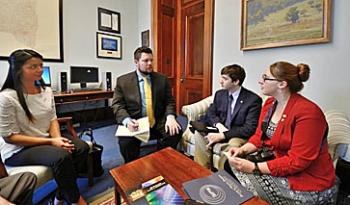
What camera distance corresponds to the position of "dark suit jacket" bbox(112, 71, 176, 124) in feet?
7.75

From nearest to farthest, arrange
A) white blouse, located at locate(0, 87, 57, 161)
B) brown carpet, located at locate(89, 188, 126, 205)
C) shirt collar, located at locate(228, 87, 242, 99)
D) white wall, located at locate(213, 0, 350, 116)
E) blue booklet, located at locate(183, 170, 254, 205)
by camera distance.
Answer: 1. blue booklet, located at locate(183, 170, 254, 205)
2. white blouse, located at locate(0, 87, 57, 161)
3. brown carpet, located at locate(89, 188, 126, 205)
4. white wall, located at locate(213, 0, 350, 116)
5. shirt collar, located at locate(228, 87, 242, 99)

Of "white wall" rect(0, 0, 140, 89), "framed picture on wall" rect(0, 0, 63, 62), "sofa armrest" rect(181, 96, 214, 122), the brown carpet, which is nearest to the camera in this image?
the brown carpet

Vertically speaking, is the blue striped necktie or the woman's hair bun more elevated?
the woman's hair bun

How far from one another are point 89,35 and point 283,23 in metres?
3.51

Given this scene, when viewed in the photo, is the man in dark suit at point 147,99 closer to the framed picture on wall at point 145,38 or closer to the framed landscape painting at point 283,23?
the framed landscape painting at point 283,23

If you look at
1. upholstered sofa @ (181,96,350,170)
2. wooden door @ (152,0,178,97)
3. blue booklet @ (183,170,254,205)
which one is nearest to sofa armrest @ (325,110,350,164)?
upholstered sofa @ (181,96,350,170)

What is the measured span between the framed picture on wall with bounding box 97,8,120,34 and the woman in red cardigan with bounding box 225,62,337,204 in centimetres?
403

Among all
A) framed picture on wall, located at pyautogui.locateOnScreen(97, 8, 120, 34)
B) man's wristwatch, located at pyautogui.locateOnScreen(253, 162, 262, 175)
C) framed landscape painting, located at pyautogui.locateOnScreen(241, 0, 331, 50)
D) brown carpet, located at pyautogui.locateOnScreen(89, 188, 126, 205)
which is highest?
framed picture on wall, located at pyautogui.locateOnScreen(97, 8, 120, 34)

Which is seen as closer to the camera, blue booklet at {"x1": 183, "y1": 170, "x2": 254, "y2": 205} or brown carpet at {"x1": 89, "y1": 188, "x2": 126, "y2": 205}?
blue booklet at {"x1": 183, "y1": 170, "x2": 254, "y2": 205}

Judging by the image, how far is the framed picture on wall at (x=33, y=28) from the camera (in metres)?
3.62

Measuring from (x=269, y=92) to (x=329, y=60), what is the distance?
1.06 metres

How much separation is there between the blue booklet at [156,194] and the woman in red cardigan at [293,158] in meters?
0.42

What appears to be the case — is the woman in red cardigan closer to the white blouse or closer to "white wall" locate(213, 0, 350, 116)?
"white wall" locate(213, 0, 350, 116)

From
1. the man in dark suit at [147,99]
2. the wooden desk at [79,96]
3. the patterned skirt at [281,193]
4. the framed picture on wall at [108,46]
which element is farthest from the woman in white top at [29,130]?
A: the framed picture on wall at [108,46]
